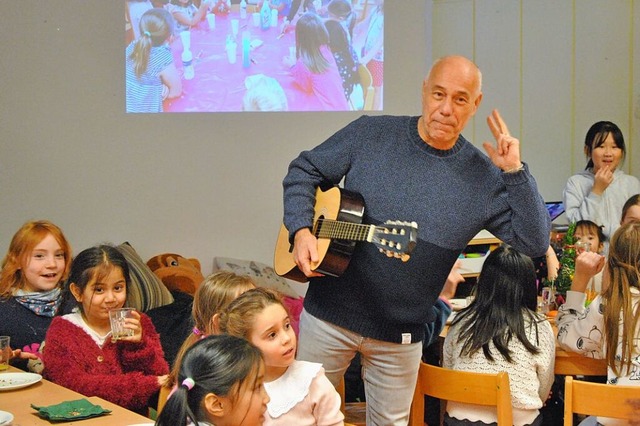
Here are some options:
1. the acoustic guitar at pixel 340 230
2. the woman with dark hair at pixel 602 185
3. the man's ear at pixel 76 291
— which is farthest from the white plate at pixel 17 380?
the woman with dark hair at pixel 602 185

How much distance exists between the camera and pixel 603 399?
2797 millimetres

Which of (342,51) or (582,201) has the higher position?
(342,51)

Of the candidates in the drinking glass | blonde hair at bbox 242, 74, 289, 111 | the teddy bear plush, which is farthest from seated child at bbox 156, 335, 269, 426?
blonde hair at bbox 242, 74, 289, 111

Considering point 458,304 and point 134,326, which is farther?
point 458,304

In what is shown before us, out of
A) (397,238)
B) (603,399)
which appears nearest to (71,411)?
(397,238)

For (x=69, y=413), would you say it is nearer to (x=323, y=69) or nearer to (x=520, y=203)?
(x=520, y=203)

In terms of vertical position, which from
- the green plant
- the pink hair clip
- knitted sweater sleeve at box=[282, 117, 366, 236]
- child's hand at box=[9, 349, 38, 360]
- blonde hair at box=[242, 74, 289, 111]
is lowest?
child's hand at box=[9, 349, 38, 360]

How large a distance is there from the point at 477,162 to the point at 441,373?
0.73 m

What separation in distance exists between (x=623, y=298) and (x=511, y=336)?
1.38 feet

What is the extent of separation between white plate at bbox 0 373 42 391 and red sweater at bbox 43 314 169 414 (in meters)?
0.15

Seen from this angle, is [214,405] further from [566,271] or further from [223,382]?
[566,271]

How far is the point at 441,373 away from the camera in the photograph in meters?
3.03

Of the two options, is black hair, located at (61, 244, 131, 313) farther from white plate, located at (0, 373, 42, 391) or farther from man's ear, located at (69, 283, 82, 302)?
white plate, located at (0, 373, 42, 391)

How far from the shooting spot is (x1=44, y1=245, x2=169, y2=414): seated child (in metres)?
2.99
